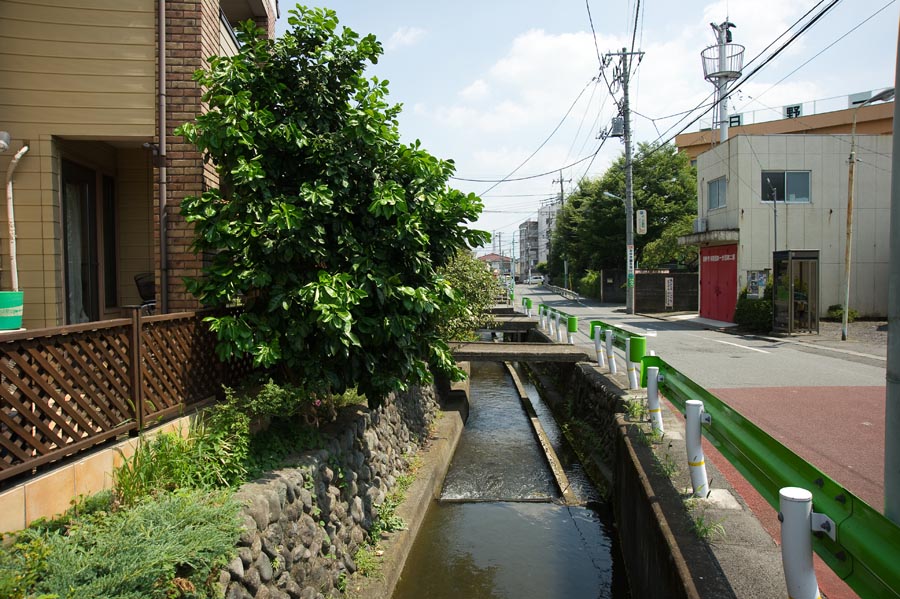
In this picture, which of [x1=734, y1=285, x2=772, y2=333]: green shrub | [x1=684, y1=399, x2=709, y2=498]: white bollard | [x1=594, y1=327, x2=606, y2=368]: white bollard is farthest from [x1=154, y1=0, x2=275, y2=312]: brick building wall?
[x1=734, y1=285, x2=772, y2=333]: green shrub

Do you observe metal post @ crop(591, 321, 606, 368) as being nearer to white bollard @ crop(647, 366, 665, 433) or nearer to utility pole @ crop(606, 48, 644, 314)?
white bollard @ crop(647, 366, 665, 433)

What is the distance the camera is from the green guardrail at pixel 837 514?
8.19 ft

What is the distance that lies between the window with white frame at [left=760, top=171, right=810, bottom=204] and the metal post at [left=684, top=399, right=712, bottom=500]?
68.0 feet

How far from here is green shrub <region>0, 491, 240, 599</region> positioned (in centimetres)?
286

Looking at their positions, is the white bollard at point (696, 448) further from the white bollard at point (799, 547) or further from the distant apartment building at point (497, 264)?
the distant apartment building at point (497, 264)

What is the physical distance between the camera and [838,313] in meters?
21.9

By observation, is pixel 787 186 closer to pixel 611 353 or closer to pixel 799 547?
pixel 611 353

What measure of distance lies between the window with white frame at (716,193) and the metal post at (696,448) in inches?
864

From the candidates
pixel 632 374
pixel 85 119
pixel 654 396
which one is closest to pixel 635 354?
pixel 632 374

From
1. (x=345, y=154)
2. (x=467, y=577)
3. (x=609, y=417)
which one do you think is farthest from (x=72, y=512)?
(x=609, y=417)

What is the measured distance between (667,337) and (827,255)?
8.42m

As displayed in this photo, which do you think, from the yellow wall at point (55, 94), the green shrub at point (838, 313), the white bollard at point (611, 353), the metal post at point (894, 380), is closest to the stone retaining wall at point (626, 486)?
the white bollard at point (611, 353)

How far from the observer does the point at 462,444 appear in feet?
39.1

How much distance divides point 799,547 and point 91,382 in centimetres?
442
